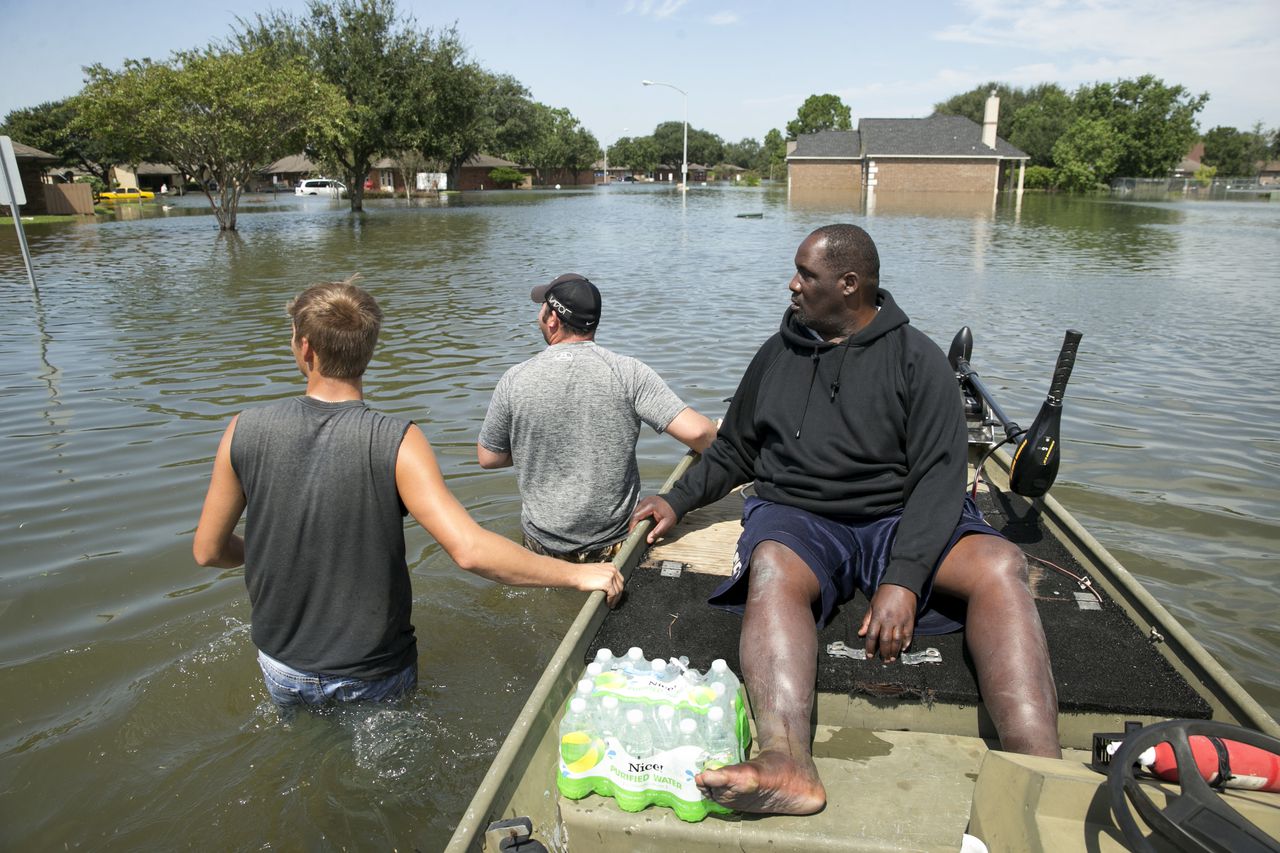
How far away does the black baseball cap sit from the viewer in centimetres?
422

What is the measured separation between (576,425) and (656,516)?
2.31 ft

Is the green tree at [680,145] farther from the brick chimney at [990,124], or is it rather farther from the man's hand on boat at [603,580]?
the man's hand on boat at [603,580]

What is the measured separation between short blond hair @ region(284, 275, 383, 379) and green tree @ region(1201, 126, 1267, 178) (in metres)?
113

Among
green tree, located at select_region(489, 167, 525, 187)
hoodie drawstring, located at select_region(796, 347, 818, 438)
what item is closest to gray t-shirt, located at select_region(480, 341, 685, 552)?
hoodie drawstring, located at select_region(796, 347, 818, 438)

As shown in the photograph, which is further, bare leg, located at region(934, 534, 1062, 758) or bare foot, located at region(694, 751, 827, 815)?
bare leg, located at region(934, 534, 1062, 758)

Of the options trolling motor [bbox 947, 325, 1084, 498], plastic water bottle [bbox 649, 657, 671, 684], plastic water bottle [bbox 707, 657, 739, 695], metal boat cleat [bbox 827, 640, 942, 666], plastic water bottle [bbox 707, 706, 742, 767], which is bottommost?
metal boat cleat [bbox 827, 640, 942, 666]

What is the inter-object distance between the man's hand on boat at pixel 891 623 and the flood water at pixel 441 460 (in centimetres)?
184

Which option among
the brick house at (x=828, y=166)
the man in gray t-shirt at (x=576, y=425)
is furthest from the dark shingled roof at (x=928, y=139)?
the man in gray t-shirt at (x=576, y=425)

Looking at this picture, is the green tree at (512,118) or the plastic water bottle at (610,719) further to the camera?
the green tree at (512,118)

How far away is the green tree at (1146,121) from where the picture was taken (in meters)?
65.5

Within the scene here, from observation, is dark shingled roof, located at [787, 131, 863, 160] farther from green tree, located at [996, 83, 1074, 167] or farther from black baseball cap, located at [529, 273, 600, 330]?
black baseball cap, located at [529, 273, 600, 330]

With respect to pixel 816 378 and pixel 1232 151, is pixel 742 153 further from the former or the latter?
pixel 816 378

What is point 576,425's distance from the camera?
4293mm

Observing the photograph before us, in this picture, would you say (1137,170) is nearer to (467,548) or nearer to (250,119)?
(250,119)
